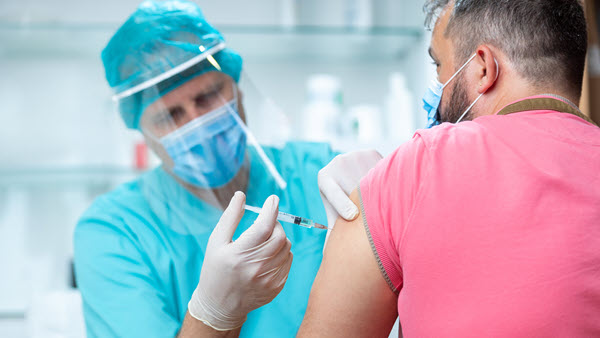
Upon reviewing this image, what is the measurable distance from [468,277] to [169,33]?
0.73 meters

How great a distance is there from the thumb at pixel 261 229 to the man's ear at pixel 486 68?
38 cm

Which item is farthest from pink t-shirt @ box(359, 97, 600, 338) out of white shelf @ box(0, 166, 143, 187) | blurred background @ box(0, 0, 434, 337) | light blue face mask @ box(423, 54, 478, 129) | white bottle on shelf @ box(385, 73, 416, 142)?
white shelf @ box(0, 166, 143, 187)

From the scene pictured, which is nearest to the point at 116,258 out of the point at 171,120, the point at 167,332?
the point at 167,332

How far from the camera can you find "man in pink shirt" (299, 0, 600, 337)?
63 cm

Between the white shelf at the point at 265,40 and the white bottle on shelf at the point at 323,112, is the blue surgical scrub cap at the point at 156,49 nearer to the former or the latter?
the white bottle on shelf at the point at 323,112

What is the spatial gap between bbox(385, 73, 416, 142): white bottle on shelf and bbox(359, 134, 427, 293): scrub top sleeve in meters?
1.08

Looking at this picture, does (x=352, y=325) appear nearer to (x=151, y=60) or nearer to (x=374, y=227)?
(x=374, y=227)

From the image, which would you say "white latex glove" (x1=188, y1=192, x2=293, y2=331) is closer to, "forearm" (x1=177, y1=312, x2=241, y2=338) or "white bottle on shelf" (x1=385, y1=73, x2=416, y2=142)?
"forearm" (x1=177, y1=312, x2=241, y2=338)

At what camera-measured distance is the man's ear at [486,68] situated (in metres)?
0.77

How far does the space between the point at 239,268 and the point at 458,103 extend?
45 cm

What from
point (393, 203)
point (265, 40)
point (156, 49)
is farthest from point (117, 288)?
point (265, 40)

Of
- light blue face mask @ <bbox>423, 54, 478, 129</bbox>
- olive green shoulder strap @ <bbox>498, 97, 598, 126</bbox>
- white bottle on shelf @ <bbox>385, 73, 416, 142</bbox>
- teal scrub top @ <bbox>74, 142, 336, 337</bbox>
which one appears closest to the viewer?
olive green shoulder strap @ <bbox>498, 97, 598, 126</bbox>

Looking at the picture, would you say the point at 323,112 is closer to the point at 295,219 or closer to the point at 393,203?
the point at 295,219

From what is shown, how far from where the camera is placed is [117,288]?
997 millimetres
